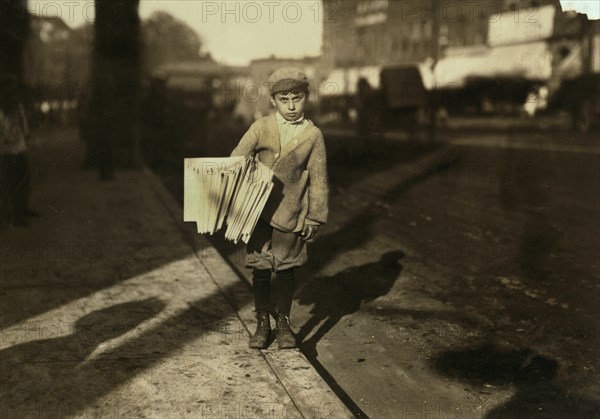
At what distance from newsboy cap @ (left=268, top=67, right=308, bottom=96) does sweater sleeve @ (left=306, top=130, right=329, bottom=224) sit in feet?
1.12

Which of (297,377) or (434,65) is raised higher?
(434,65)

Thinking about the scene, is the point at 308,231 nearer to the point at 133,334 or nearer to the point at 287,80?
the point at 287,80

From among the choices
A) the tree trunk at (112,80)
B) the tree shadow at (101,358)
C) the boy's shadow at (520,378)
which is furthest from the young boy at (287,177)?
the tree trunk at (112,80)

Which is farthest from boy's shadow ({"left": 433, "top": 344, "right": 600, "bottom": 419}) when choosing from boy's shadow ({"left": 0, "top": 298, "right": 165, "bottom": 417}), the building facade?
the building facade

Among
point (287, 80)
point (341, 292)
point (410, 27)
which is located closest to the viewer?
point (287, 80)

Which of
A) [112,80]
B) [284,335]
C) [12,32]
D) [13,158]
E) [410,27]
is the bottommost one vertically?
[284,335]

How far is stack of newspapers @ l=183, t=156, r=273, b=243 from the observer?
11.7 ft

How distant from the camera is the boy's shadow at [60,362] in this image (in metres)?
3.38

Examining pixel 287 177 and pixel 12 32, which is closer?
pixel 287 177

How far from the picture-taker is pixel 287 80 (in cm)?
360

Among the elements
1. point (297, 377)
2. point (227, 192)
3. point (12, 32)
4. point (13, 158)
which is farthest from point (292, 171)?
point (12, 32)

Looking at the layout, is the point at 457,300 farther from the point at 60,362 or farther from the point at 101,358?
the point at 60,362

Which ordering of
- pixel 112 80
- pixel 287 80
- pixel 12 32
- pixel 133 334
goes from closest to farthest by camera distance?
1. pixel 287 80
2. pixel 133 334
3. pixel 12 32
4. pixel 112 80

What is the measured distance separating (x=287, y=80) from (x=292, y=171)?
0.52 m
